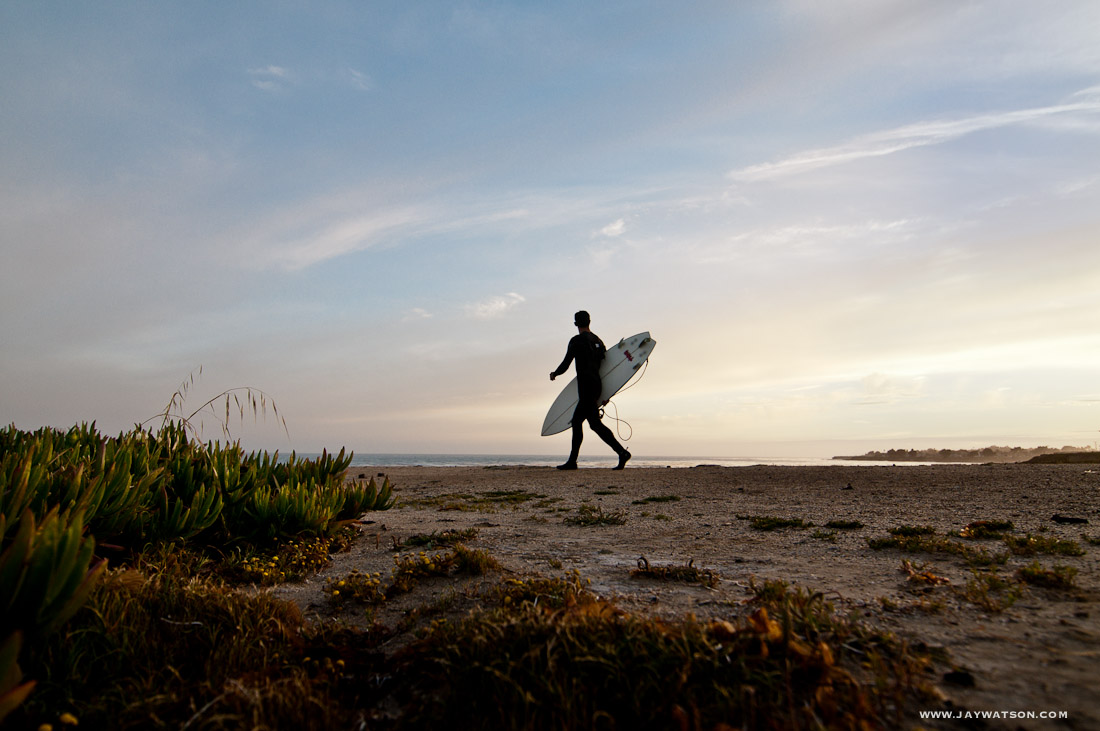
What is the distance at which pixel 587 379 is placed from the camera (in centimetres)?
1238

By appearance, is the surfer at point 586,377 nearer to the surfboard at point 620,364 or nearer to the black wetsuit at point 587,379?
the black wetsuit at point 587,379

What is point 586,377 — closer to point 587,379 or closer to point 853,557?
point 587,379

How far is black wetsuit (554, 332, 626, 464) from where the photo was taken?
487 inches

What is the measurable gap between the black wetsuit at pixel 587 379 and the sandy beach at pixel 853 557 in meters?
4.32

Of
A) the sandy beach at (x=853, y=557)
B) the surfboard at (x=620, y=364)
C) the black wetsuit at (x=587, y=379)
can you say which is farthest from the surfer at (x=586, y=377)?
the sandy beach at (x=853, y=557)

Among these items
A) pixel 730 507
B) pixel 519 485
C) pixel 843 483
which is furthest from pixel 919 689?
pixel 519 485

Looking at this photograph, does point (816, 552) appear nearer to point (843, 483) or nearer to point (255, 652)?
point (255, 652)

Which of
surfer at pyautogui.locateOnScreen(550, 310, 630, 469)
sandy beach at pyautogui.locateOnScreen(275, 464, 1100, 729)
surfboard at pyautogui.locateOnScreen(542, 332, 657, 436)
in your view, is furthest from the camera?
surfboard at pyautogui.locateOnScreen(542, 332, 657, 436)

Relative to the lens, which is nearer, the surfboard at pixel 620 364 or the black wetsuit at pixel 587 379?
the black wetsuit at pixel 587 379

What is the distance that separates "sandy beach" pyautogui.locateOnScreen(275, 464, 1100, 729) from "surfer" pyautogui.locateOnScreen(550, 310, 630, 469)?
431 cm

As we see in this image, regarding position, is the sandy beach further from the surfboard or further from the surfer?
the surfboard

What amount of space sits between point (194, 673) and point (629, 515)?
13.4 feet

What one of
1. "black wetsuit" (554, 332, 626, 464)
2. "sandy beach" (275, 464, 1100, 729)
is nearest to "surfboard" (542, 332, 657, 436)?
"black wetsuit" (554, 332, 626, 464)

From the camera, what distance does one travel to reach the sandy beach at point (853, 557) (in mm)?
1790
